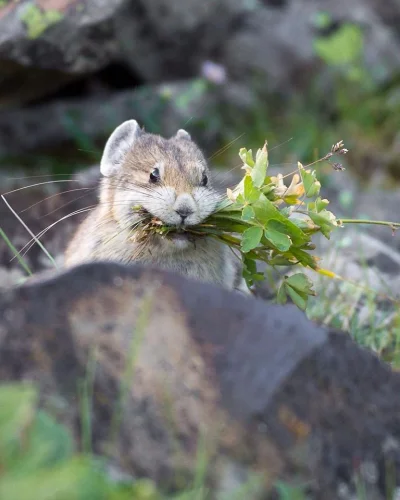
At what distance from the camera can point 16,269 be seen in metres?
7.19

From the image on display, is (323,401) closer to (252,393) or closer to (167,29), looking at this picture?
(252,393)

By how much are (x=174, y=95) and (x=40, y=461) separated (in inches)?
296

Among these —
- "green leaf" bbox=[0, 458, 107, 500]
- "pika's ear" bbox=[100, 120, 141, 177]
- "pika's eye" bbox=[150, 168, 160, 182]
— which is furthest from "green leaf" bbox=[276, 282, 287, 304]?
"green leaf" bbox=[0, 458, 107, 500]

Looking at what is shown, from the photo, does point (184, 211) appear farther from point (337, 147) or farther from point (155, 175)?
point (337, 147)

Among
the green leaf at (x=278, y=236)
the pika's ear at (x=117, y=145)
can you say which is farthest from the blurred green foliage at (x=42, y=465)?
the pika's ear at (x=117, y=145)

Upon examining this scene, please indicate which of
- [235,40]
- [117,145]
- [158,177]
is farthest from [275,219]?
[235,40]

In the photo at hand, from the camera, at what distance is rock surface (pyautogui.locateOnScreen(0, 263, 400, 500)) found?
2990 millimetres

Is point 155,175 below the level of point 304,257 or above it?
above

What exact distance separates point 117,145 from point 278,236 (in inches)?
81.1

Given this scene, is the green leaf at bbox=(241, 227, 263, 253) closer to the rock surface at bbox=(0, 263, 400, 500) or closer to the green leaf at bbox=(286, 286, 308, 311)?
the green leaf at bbox=(286, 286, 308, 311)

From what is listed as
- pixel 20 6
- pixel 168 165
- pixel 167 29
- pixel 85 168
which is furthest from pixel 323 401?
pixel 167 29

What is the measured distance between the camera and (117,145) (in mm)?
6062

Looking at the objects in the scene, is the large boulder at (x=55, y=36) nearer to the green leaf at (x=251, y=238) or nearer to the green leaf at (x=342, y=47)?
the green leaf at (x=342, y=47)

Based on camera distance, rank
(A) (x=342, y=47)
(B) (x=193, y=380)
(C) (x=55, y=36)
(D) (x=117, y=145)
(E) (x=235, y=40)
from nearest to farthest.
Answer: (B) (x=193, y=380)
(D) (x=117, y=145)
(C) (x=55, y=36)
(A) (x=342, y=47)
(E) (x=235, y=40)
